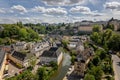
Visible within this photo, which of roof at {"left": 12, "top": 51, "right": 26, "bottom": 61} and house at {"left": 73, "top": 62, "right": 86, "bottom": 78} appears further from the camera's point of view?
roof at {"left": 12, "top": 51, "right": 26, "bottom": 61}

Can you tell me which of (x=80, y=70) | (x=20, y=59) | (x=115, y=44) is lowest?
(x=80, y=70)

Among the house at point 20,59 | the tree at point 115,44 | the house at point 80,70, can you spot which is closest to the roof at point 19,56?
the house at point 20,59

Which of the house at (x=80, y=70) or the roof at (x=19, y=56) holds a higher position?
the roof at (x=19, y=56)

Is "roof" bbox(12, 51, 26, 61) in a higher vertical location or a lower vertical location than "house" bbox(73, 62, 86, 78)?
higher

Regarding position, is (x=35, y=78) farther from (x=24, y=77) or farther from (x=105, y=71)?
(x=105, y=71)

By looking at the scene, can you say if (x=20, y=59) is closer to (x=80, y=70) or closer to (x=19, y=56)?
(x=19, y=56)

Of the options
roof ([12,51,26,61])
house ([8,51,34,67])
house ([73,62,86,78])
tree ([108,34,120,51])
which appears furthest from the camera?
tree ([108,34,120,51])

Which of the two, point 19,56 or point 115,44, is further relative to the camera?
point 115,44

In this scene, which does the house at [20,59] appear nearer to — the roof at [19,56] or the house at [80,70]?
the roof at [19,56]

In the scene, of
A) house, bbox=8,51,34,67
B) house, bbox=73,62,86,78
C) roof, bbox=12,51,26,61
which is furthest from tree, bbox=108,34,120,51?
roof, bbox=12,51,26,61

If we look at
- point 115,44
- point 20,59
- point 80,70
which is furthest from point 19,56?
point 115,44

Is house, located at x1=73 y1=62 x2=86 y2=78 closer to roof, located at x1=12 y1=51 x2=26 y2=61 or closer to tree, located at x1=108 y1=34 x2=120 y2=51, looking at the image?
roof, located at x1=12 y1=51 x2=26 y2=61

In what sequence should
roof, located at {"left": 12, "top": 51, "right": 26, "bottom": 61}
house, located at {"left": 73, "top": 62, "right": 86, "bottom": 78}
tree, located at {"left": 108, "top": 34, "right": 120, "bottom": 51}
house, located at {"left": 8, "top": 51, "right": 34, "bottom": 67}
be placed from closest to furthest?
house, located at {"left": 73, "top": 62, "right": 86, "bottom": 78}, house, located at {"left": 8, "top": 51, "right": 34, "bottom": 67}, roof, located at {"left": 12, "top": 51, "right": 26, "bottom": 61}, tree, located at {"left": 108, "top": 34, "right": 120, "bottom": 51}
